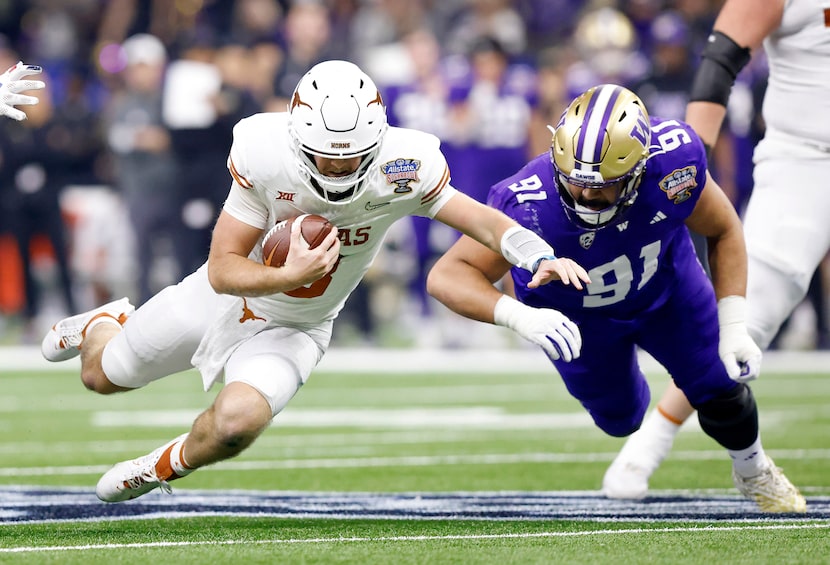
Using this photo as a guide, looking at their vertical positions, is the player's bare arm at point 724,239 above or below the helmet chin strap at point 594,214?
below

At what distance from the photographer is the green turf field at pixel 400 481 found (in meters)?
4.01

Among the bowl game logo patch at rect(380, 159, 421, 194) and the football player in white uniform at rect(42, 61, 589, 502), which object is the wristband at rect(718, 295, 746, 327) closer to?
the football player in white uniform at rect(42, 61, 589, 502)

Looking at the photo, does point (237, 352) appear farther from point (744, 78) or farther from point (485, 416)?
point (744, 78)

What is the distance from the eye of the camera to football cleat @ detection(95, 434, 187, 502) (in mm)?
4570

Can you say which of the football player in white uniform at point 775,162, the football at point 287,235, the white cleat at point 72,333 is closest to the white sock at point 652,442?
the football player in white uniform at point 775,162

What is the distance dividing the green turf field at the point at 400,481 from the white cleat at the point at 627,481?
0.08 meters

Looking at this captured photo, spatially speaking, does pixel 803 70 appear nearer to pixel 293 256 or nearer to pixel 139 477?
pixel 293 256

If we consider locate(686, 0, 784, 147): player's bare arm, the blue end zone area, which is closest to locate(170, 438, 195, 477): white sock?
the blue end zone area

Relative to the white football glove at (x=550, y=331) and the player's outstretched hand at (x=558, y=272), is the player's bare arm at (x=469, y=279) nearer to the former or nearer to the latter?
the white football glove at (x=550, y=331)

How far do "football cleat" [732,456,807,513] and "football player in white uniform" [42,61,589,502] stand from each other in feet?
4.02

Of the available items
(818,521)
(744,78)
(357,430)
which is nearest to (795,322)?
(744,78)

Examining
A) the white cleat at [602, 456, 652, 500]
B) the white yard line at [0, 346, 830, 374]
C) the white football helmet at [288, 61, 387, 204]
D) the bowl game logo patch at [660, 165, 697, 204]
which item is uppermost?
the white football helmet at [288, 61, 387, 204]

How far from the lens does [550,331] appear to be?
423 centimetres

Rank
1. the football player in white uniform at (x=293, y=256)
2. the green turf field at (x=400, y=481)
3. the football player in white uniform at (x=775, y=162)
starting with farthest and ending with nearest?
the football player in white uniform at (x=775, y=162) < the football player in white uniform at (x=293, y=256) < the green turf field at (x=400, y=481)
